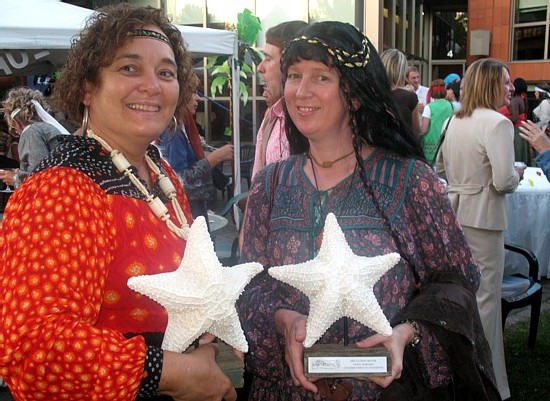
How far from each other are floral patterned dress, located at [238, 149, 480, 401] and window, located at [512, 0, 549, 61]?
20141mm

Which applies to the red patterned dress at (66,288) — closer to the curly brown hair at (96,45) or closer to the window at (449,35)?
the curly brown hair at (96,45)

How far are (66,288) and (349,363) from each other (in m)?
0.70

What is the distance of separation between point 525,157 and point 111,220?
20.9 ft

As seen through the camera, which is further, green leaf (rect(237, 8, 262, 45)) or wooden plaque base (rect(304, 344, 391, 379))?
green leaf (rect(237, 8, 262, 45))

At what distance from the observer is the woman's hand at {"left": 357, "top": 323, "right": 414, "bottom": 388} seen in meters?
1.48

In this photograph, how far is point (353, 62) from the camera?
1.78m

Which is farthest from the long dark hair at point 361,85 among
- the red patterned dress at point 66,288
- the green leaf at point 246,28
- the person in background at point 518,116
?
the green leaf at point 246,28

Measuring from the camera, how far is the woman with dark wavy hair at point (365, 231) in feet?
5.57

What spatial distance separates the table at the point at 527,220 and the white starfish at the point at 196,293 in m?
4.84

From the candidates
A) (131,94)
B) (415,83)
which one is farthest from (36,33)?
(415,83)

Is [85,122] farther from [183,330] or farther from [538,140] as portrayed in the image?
[538,140]

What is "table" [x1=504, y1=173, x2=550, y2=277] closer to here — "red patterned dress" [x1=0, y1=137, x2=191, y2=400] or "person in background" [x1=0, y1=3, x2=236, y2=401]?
"person in background" [x1=0, y1=3, x2=236, y2=401]

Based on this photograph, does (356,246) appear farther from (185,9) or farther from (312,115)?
(185,9)

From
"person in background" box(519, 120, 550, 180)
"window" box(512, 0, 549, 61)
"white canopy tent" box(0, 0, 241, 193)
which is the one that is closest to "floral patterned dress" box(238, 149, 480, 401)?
"person in background" box(519, 120, 550, 180)
